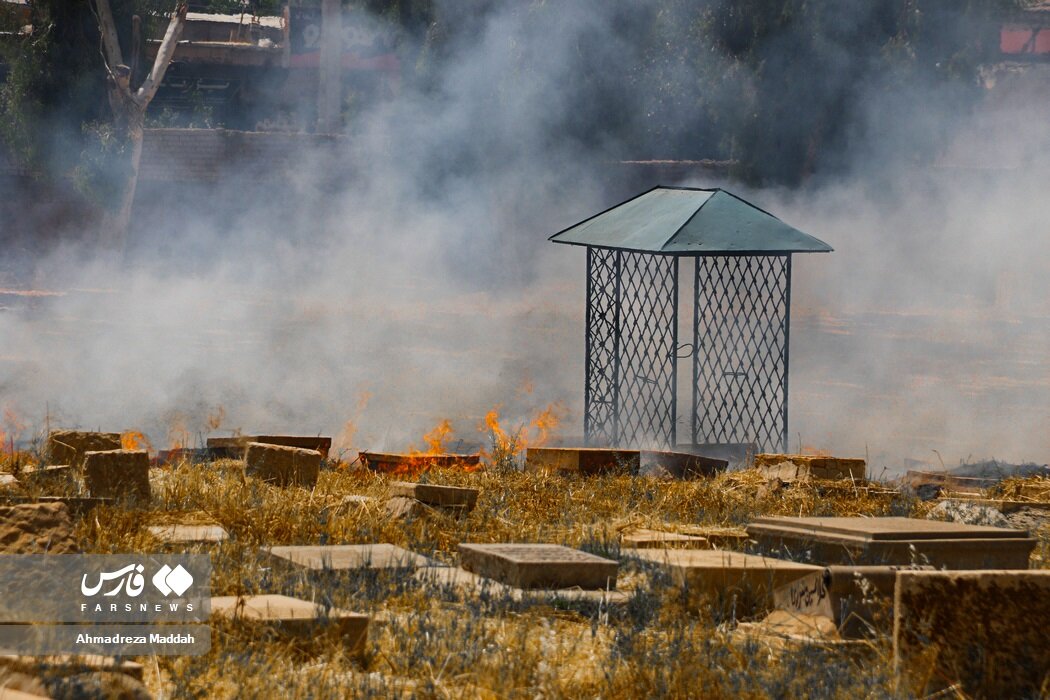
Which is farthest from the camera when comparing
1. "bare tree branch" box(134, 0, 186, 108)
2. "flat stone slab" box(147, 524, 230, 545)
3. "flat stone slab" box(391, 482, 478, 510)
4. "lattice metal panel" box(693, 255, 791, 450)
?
"bare tree branch" box(134, 0, 186, 108)

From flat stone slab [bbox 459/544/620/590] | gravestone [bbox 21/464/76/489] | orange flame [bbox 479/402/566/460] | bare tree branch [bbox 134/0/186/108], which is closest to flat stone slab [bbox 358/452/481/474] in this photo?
orange flame [bbox 479/402/566/460]

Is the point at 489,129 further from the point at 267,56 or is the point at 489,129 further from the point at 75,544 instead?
the point at 75,544

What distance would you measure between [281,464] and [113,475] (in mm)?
1230

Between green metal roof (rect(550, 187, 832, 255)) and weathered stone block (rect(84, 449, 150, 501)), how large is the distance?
455cm

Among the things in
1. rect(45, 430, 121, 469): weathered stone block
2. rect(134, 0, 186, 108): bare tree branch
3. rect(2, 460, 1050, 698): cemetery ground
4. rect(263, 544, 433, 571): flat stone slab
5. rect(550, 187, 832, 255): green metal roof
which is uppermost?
rect(134, 0, 186, 108): bare tree branch

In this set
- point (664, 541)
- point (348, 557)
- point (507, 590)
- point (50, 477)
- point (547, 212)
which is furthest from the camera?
point (547, 212)

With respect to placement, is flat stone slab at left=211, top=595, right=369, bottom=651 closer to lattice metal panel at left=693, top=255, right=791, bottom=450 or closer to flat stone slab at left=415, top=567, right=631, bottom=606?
flat stone slab at left=415, top=567, right=631, bottom=606

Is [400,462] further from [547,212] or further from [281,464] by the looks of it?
[547,212]

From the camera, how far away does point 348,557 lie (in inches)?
237

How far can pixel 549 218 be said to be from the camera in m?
26.8

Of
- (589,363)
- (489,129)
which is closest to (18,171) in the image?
(489,129)

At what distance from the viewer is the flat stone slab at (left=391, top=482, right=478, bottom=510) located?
7480mm

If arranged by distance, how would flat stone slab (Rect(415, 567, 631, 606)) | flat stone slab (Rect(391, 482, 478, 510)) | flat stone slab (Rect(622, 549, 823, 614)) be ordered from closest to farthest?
1. flat stone slab (Rect(415, 567, 631, 606))
2. flat stone slab (Rect(622, 549, 823, 614))
3. flat stone slab (Rect(391, 482, 478, 510))

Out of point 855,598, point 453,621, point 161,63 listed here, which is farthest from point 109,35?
point 855,598
